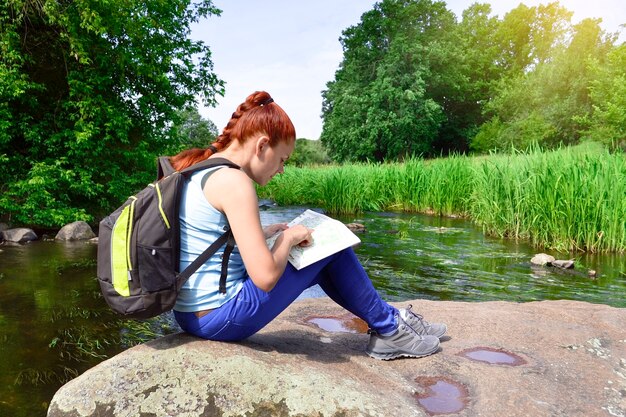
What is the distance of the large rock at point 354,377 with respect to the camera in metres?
2.04

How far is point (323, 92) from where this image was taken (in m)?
41.8

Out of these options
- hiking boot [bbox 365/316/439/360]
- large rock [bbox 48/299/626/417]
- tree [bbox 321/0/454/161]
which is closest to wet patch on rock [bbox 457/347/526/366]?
large rock [bbox 48/299/626/417]

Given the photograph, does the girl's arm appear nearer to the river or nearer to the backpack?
the backpack

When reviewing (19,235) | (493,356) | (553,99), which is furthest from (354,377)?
(553,99)

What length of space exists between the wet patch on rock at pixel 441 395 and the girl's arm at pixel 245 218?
98 cm

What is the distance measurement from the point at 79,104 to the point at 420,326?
10483 millimetres

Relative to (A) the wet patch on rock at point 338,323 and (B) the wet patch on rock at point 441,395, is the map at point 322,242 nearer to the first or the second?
(B) the wet patch on rock at point 441,395

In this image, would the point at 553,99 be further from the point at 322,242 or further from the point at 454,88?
the point at 322,242

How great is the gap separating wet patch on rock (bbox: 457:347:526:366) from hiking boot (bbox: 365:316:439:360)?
12.2 inches

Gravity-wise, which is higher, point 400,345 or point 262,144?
point 262,144

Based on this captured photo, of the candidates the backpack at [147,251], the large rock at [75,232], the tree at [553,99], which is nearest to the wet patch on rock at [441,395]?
the backpack at [147,251]

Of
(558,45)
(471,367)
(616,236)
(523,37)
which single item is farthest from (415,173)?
(523,37)

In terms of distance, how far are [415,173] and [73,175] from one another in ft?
28.9

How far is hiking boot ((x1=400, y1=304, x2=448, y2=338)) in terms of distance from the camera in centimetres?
290
